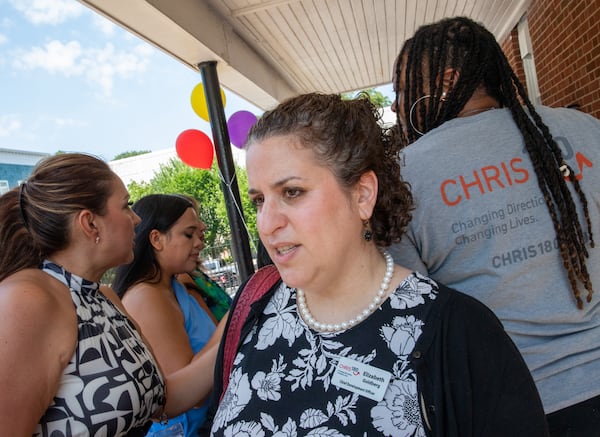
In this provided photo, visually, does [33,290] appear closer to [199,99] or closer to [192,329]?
[192,329]

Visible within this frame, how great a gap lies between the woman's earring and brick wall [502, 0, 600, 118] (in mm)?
3455

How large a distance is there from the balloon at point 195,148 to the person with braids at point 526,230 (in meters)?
4.01

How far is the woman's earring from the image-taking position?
1.31 m

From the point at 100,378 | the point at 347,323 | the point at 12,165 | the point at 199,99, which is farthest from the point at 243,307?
the point at 12,165

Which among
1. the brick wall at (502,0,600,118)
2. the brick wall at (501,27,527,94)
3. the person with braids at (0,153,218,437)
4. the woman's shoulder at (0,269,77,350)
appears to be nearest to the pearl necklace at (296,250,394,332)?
the person with braids at (0,153,218,437)

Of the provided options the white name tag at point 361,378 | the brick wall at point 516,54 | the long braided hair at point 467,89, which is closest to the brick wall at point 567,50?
the brick wall at point 516,54

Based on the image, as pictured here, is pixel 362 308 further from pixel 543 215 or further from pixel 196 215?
pixel 196 215

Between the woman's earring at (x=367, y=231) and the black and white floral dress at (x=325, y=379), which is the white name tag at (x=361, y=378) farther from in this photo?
the woman's earring at (x=367, y=231)

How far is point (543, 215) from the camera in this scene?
1.39m

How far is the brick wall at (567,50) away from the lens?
3955 mm

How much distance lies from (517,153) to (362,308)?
0.64 metres

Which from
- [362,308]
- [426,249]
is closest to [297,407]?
[362,308]

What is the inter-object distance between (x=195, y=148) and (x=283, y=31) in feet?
5.83

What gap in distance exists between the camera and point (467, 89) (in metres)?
1.54
